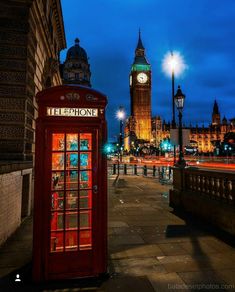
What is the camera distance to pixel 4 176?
5473mm

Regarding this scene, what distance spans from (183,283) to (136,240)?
6.74 feet

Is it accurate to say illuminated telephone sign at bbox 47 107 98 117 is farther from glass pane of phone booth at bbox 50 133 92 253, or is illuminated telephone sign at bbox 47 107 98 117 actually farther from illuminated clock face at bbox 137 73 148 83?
illuminated clock face at bbox 137 73 148 83

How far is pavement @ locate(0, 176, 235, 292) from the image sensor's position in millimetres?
3744

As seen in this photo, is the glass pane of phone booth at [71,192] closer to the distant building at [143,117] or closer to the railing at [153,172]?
the railing at [153,172]

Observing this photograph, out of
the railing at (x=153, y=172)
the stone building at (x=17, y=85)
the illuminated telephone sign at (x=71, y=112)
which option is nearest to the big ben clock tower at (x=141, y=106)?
the railing at (x=153, y=172)

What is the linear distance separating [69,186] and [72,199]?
0.21 metres

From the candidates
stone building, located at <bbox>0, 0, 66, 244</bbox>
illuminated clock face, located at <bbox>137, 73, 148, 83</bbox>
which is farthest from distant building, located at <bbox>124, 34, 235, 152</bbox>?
stone building, located at <bbox>0, 0, 66, 244</bbox>

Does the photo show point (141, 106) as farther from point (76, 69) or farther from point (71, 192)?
point (71, 192)

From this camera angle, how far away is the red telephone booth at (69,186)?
3.91 m

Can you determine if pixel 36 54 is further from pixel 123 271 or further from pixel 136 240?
pixel 123 271

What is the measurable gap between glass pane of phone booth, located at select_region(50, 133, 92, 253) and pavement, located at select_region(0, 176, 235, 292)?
64 centimetres

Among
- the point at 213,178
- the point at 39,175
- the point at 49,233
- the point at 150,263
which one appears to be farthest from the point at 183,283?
the point at 213,178

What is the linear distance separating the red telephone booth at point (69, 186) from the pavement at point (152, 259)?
1.10 ft

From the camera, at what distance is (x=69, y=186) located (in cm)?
400
